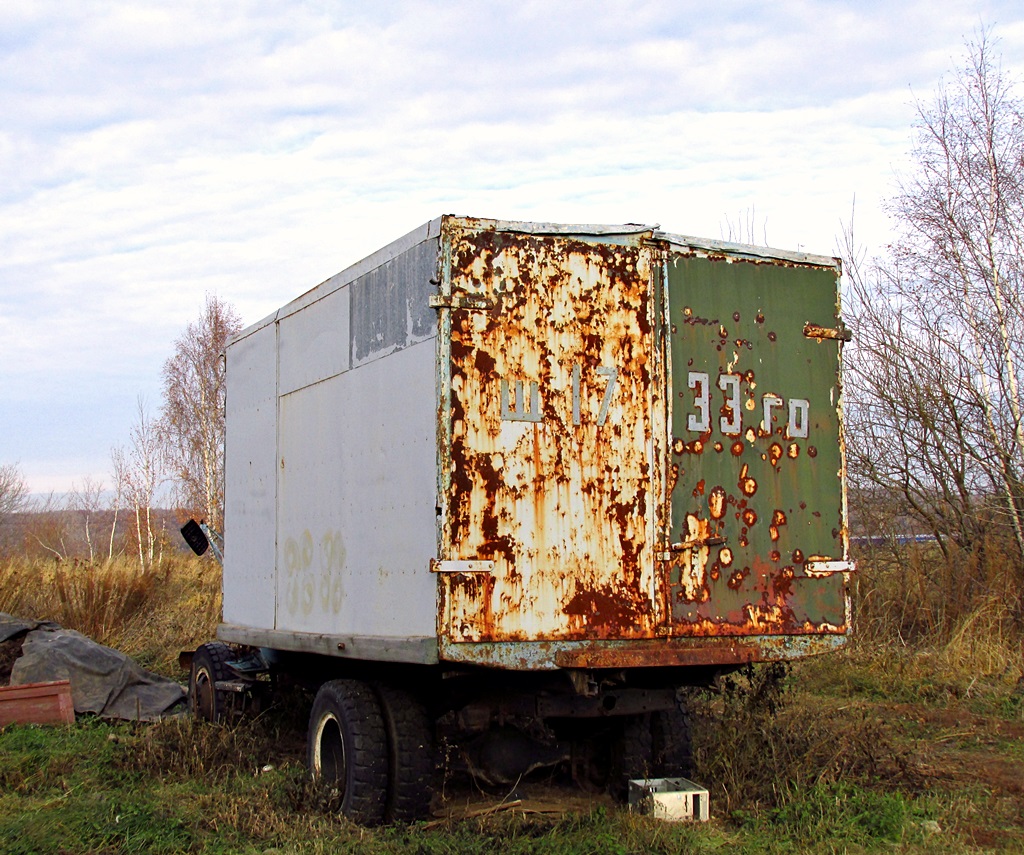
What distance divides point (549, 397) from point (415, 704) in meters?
1.73

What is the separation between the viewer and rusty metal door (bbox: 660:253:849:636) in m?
5.42

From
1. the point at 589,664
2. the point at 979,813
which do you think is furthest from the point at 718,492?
the point at 979,813

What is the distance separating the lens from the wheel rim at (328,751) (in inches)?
234

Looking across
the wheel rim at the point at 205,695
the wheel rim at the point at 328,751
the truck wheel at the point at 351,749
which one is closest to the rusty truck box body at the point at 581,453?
the truck wheel at the point at 351,749

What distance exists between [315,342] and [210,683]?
307 centimetres

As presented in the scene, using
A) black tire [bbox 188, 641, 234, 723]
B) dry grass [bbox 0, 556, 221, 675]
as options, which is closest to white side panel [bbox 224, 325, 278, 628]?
black tire [bbox 188, 641, 234, 723]

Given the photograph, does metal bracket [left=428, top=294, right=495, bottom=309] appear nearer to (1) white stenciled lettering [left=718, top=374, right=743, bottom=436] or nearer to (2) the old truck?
(2) the old truck

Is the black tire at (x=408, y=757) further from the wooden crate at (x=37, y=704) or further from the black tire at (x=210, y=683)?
the wooden crate at (x=37, y=704)

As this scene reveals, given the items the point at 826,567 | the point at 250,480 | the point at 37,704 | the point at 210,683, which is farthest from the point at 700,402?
the point at 37,704

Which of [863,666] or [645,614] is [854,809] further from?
[863,666]

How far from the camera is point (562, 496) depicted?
5.18 m

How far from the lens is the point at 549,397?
5227 millimetres

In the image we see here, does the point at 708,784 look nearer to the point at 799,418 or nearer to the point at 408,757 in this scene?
the point at 408,757

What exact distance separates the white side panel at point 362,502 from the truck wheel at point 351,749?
1.17 feet
